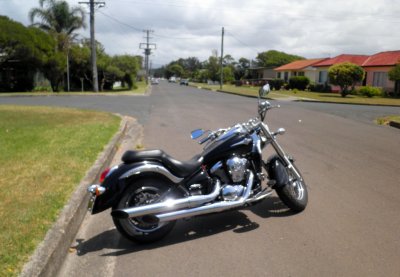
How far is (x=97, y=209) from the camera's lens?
4207 mm

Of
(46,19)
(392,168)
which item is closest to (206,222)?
(392,168)

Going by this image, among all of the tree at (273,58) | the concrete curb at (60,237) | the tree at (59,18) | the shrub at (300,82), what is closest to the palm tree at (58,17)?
the tree at (59,18)

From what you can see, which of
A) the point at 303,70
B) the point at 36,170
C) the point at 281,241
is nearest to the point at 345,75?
the point at 303,70

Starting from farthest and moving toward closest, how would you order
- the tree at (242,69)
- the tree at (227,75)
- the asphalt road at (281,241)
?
1. the tree at (242,69)
2. the tree at (227,75)
3. the asphalt road at (281,241)

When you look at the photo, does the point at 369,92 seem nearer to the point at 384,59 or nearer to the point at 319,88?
the point at 384,59

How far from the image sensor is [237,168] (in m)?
4.69

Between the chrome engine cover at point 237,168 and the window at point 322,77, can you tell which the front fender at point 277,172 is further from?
the window at point 322,77

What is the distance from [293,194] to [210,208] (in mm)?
1263

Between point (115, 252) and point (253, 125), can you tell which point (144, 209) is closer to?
point (115, 252)

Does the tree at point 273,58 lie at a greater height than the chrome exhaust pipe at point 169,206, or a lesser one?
greater

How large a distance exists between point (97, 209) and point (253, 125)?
198 centimetres

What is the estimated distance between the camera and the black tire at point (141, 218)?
13.8ft

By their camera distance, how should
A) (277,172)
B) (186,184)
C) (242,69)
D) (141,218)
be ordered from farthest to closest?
(242,69) → (277,172) → (186,184) → (141,218)

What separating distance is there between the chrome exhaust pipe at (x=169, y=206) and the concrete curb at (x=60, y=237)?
0.55 meters
